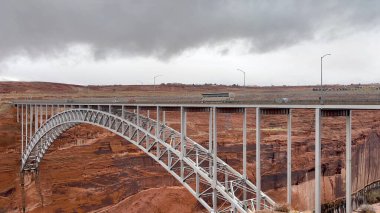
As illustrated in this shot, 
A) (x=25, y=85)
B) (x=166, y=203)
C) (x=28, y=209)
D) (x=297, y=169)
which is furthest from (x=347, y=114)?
(x=25, y=85)

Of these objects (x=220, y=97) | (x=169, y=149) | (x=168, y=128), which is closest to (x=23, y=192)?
(x=168, y=128)

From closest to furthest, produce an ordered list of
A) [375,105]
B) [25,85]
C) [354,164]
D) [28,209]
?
[375,105] → [28,209] → [354,164] → [25,85]

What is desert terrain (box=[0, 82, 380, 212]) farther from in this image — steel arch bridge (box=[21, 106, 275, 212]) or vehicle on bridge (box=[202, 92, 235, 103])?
vehicle on bridge (box=[202, 92, 235, 103])

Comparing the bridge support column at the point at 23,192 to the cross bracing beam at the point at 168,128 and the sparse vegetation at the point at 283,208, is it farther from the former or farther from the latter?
the sparse vegetation at the point at 283,208

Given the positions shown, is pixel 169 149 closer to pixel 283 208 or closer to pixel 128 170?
pixel 283 208

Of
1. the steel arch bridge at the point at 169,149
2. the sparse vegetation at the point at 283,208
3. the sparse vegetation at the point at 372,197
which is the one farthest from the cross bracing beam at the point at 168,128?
the sparse vegetation at the point at 372,197

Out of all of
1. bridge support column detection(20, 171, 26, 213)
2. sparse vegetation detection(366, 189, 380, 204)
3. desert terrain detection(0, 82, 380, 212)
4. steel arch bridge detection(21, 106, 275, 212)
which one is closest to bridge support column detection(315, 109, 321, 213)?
steel arch bridge detection(21, 106, 275, 212)

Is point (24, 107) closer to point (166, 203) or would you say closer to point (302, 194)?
point (166, 203)

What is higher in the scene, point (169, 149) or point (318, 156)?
point (318, 156)
